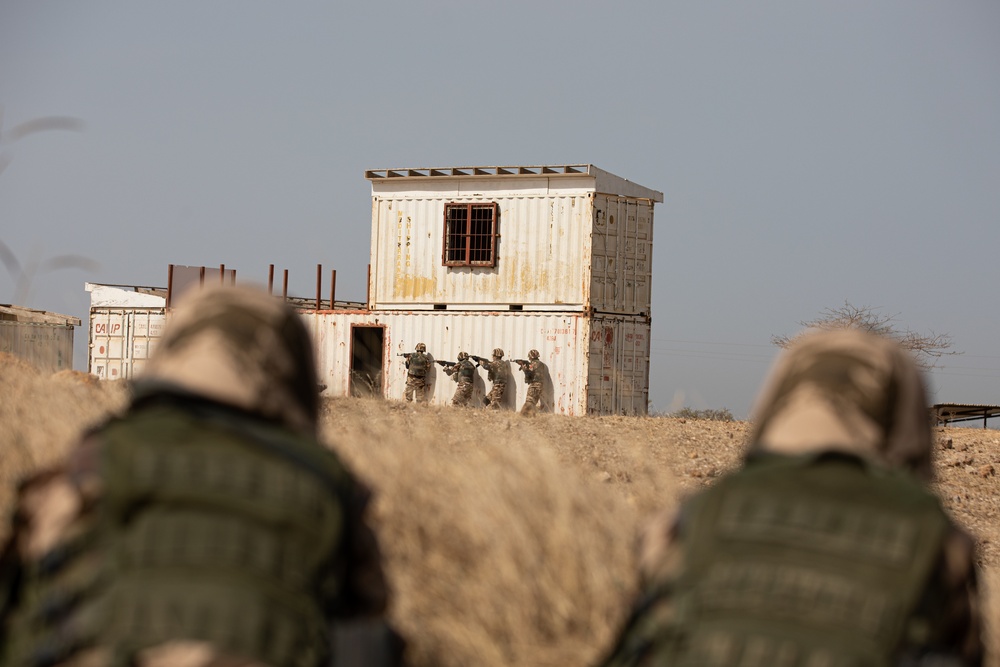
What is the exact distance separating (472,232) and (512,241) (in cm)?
101

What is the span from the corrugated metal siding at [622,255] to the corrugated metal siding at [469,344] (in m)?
1.17

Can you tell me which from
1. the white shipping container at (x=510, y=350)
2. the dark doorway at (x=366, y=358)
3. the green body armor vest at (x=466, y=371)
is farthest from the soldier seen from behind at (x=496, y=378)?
the dark doorway at (x=366, y=358)

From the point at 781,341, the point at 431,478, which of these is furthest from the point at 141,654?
the point at 781,341

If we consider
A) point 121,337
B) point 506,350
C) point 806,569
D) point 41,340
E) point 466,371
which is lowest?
point 466,371

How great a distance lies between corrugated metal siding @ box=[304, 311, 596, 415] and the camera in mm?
24016

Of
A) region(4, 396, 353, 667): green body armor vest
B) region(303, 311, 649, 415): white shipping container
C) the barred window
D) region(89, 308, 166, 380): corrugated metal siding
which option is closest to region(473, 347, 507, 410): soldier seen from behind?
region(303, 311, 649, 415): white shipping container

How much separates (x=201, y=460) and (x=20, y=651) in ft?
2.16

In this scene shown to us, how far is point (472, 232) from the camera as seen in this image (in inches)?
999

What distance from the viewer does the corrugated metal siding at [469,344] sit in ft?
78.8

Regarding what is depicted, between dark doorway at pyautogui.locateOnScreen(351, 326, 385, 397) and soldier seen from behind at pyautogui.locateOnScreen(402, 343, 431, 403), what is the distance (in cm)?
117

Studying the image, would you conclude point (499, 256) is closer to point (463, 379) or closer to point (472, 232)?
point (472, 232)

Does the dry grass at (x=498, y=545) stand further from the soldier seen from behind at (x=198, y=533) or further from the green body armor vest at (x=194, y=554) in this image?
the green body armor vest at (x=194, y=554)

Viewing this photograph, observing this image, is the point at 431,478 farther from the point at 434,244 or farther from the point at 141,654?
the point at 434,244

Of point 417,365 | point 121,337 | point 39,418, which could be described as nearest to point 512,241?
point 417,365
